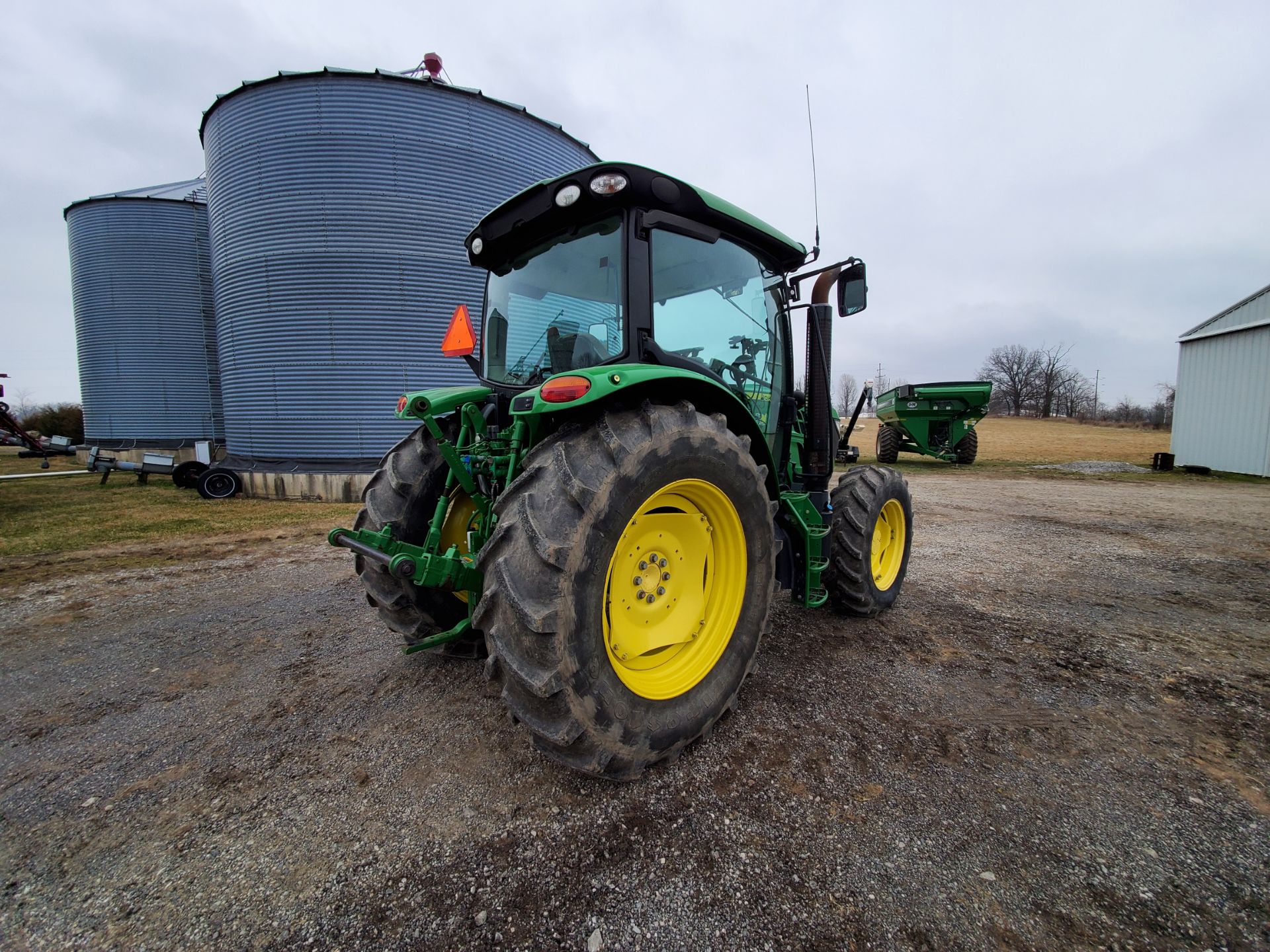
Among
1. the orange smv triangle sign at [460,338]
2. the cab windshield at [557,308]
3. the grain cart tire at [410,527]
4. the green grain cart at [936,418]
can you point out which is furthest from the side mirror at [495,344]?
the green grain cart at [936,418]

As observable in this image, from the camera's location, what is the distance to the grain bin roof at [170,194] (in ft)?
46.6

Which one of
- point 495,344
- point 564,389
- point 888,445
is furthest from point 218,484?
point 888,445

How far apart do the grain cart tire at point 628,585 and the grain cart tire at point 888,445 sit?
1424 centimetres

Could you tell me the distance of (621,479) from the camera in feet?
5.51

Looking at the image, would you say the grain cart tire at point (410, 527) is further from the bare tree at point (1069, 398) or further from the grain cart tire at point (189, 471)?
the bare tree at point (1069, 398)

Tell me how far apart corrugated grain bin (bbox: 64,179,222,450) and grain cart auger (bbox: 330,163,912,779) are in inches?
589

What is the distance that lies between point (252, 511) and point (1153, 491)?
15160 millimetres

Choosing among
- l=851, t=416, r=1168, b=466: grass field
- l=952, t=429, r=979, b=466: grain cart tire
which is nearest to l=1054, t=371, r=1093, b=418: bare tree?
l=851, t=416, r=1168, b=466: grass field

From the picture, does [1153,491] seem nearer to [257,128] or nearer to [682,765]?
[682,765]

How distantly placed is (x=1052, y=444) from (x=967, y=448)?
13965mm

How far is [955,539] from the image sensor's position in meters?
5.77

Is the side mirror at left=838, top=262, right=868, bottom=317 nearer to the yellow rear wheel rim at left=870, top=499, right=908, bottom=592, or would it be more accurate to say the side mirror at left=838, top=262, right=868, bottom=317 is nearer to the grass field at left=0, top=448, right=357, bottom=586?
the yellow rear wheel rim at left=870, top=499, right=908, bottom=592

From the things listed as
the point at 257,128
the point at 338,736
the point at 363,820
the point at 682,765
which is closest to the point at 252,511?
the point at 257,128

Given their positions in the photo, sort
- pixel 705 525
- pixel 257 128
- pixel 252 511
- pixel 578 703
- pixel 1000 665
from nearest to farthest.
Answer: pixel 578 703 → pixel 705 525 → pixel 1000 665 → pixel 252 511 → pixel 257 128
